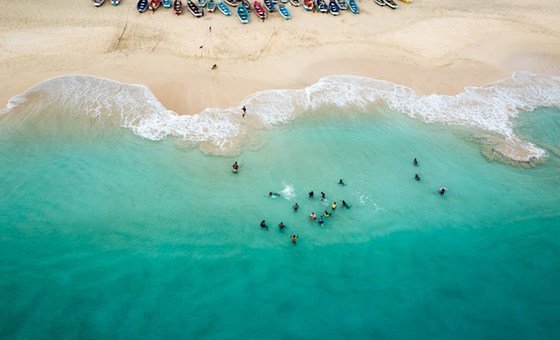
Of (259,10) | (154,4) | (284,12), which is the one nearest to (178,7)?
(154,4)

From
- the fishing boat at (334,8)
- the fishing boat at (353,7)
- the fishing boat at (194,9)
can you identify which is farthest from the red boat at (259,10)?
the fishing boat at (353,7)

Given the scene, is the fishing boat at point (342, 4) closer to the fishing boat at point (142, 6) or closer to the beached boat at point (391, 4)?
the beached boat at point (391, 4)

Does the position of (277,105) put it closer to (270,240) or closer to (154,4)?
(270,240)

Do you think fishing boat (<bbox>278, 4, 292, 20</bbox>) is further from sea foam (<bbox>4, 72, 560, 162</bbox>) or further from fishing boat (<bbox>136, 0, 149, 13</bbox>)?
fishing boat (<bbox>136, 0, 149, 13</bbox>)

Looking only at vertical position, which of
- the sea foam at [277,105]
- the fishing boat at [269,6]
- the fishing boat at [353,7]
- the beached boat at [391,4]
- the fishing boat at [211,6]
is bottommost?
the sea foam at [277,105]

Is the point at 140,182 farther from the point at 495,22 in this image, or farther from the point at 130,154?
the point at 495,22

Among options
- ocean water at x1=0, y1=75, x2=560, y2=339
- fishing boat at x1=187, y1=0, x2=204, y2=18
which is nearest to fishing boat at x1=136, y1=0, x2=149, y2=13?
fishing boat at x1=187, y1=0, x2=204, y2=18
